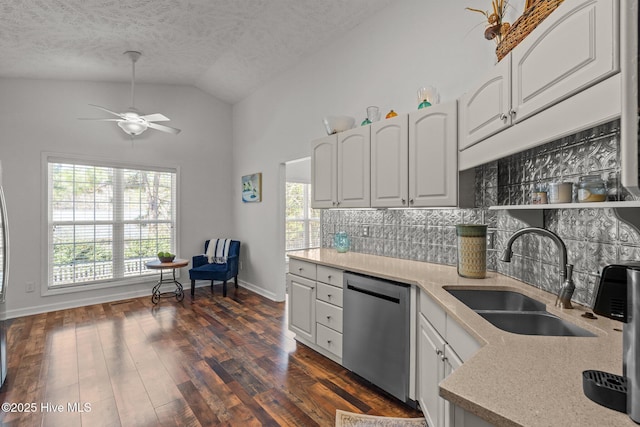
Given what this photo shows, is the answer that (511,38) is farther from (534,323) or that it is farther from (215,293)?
(215,293)

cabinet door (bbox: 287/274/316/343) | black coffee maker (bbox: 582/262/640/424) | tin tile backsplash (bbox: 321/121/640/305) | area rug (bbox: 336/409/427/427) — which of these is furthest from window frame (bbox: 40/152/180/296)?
black coffee maker (bbox: 582/262/640/424)

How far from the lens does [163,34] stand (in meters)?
3.42

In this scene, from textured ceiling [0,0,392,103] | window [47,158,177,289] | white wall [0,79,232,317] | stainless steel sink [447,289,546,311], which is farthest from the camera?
window [47,158,177,289]

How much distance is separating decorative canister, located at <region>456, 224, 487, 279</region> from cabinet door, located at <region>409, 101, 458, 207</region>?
23cm

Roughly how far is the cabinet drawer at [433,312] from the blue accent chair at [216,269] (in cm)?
347

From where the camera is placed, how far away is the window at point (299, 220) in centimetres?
636

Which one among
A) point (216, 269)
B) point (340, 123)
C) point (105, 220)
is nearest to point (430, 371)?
point (340, 123)

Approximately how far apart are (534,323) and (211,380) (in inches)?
87.5

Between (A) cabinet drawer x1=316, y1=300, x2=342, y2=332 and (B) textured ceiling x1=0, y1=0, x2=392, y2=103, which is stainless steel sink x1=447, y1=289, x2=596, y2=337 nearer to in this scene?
(A) cabinet drawer x1=316, y1=300, x2=342, y2=332

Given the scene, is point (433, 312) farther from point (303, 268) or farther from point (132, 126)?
point (132, 126)

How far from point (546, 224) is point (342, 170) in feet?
5.61

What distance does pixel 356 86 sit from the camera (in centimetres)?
338

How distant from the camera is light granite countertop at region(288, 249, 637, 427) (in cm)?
67

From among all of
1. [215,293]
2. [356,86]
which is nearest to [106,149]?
[215,293]
